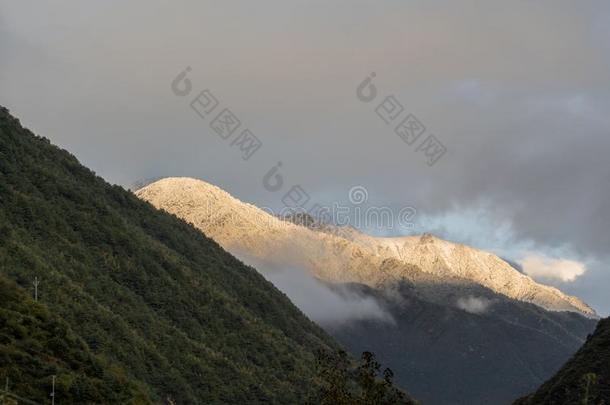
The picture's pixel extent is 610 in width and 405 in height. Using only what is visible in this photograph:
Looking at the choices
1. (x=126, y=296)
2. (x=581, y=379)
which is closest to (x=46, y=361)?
(x=581, y=379)

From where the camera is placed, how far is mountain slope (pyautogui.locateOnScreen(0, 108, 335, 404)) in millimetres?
128375

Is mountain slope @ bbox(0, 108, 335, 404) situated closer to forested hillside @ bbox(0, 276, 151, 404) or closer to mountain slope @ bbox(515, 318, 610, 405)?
forested hillside @ bbox(0, 276, 151, 404)

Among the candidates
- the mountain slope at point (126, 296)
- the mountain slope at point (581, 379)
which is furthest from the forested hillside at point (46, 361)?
the mountain slope at point (581, 379)

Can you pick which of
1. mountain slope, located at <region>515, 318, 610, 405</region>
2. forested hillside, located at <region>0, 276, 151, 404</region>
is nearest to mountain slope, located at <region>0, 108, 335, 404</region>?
forested hillside, located at <region>0, 276, 151, 404</region>

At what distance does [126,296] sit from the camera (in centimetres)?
15650

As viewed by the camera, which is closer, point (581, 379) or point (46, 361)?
point (46, 361)

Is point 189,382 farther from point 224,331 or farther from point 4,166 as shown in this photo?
point 4,166

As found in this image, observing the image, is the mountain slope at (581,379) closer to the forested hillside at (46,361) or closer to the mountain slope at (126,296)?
the mountain slope at (126,296)

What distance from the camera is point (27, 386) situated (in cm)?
7038

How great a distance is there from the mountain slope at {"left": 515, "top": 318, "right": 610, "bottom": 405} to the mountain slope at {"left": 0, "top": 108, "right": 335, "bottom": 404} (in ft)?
181

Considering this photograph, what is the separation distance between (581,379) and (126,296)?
83.8m

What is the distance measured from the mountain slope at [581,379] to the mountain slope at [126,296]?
55034 mm

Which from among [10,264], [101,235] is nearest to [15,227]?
[10,264]

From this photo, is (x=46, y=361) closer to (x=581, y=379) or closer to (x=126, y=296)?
(x=581, y=379)
